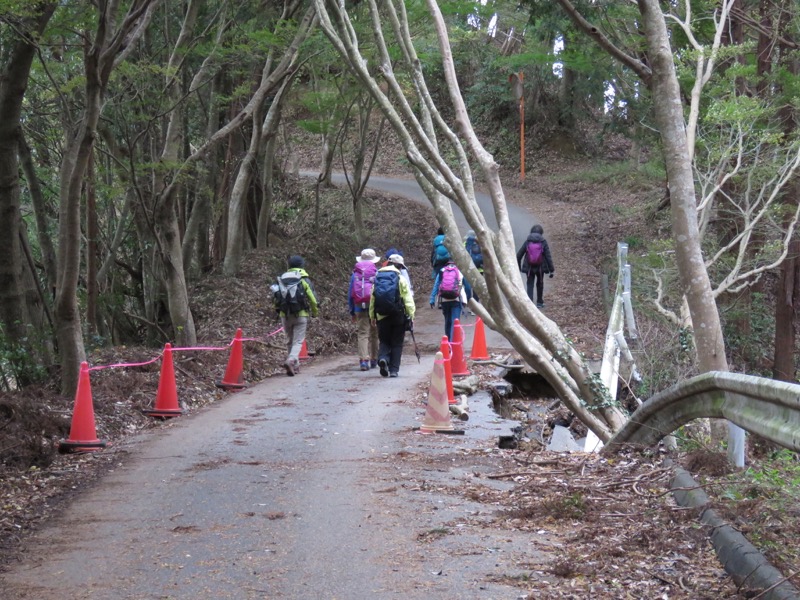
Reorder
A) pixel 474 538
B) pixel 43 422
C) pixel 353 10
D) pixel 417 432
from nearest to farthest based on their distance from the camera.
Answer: pixel 474 538 → pixel 43 422 → pixel 417 432 → pixel 353 10

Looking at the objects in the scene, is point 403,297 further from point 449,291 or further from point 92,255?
point 92,255

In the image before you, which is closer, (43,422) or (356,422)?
(43,422)

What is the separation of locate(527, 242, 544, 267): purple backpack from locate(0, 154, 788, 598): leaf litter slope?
1635 millimetres

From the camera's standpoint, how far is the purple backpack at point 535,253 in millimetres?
21594

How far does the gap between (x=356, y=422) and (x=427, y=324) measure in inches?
471

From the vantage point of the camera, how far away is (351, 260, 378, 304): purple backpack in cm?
1537

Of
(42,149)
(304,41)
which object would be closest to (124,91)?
(304,41)

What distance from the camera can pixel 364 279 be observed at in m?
15.4

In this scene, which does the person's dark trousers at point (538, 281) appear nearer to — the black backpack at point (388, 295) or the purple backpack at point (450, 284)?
the purple backpack at point (450, 284)

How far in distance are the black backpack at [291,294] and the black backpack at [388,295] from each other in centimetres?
139

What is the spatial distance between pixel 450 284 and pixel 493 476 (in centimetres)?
904

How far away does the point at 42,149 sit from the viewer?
22094 mm

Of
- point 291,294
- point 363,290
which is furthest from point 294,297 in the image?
point 363,290

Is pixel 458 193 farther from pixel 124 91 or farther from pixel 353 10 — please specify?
pixel 353 10
